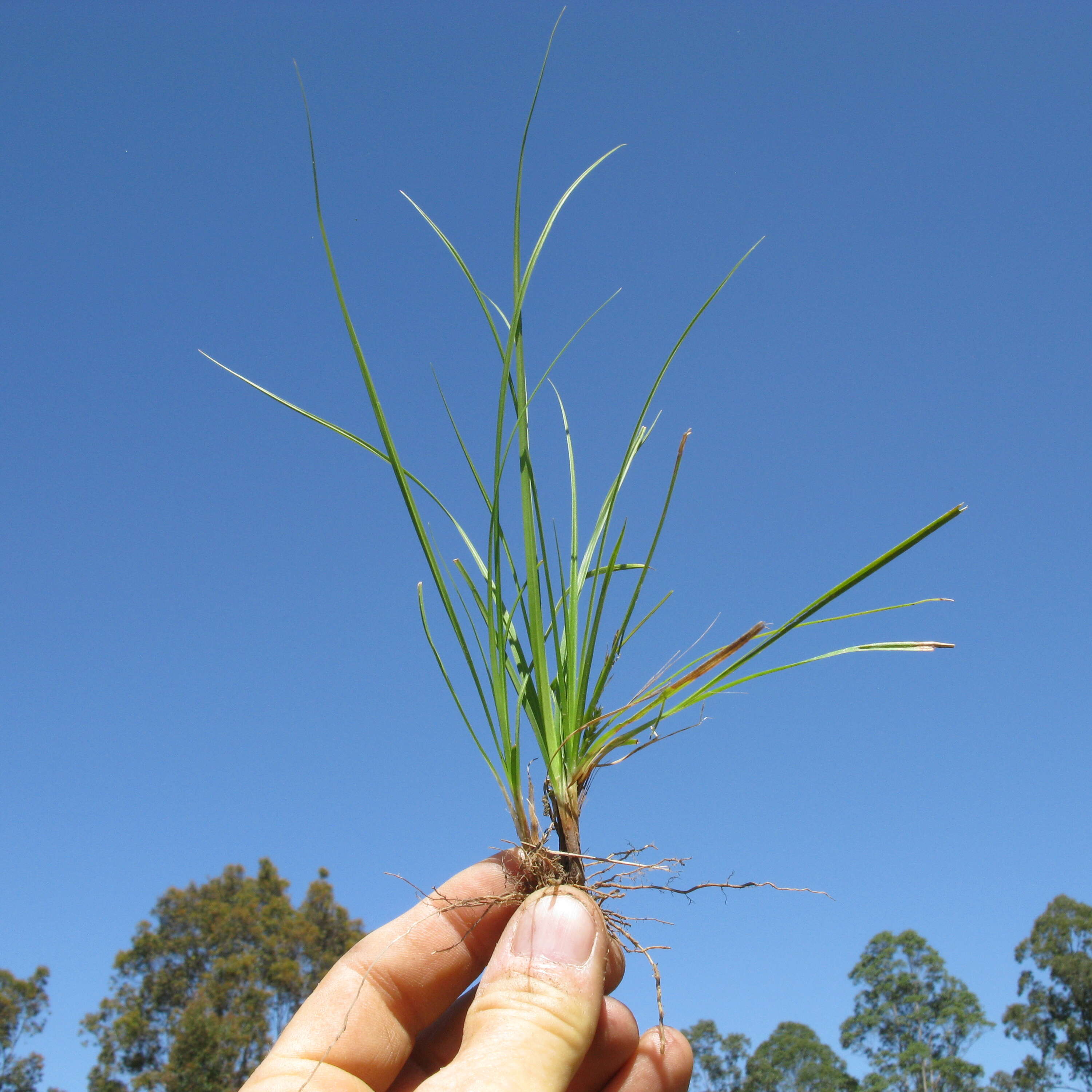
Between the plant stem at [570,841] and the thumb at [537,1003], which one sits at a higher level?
the plant stem at [570,841]

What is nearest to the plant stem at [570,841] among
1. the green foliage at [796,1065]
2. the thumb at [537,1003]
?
the thumb at [537,1003]

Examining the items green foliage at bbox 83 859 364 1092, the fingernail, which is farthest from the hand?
green foliage at bbox 83 859 364 1092

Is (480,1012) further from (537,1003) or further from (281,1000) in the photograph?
(281,1000)

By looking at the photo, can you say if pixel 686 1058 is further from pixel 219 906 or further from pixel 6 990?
pixel 6 990

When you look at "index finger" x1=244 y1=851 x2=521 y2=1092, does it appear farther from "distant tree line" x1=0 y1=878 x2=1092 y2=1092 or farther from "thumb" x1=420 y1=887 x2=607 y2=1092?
"distant tree line" x1=0 y1=878 x2=1092 y2=1092

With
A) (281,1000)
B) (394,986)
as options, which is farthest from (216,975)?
(394,986)

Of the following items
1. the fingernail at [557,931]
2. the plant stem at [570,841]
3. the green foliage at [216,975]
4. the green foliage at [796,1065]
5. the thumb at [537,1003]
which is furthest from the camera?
the green foliage at [796,1065]

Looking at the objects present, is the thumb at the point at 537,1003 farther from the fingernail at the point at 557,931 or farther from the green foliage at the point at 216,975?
the green foliage at the point at 216,975

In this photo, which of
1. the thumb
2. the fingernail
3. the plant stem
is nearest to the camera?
the thumb

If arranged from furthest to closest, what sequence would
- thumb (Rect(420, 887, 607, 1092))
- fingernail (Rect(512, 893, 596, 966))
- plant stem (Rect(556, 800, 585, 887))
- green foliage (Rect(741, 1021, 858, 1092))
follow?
1. green foliage (Rect(741, 1021, 858, 1092))
2. plant stem (Rect(556, 800, 585, 887))
3. fingernail (Rect(512, 893, 596, 966))
4. thumb (Rect(420, 887, 607, 1092))
